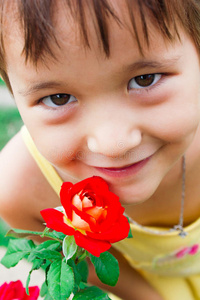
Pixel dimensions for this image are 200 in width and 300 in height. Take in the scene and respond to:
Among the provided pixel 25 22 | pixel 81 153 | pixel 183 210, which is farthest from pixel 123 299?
pixel 25 22

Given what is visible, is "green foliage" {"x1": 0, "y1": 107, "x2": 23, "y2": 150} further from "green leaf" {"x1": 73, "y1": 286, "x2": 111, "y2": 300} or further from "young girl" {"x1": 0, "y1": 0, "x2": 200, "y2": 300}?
"green leaf" {"x1": 73, "y1": 286, "x2": 111, "y2": 300}

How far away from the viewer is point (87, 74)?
0.93 m

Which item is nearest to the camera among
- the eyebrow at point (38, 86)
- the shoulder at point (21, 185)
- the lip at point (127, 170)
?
the eyebrow at point (38, 86)

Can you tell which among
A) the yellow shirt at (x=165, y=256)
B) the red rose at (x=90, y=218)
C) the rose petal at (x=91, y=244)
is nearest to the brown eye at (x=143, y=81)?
the red rose at (x=90, y=218)

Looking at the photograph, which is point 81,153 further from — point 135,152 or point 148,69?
point 148,69

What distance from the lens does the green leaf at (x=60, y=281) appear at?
0.92 m

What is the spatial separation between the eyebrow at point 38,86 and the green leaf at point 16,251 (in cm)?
36

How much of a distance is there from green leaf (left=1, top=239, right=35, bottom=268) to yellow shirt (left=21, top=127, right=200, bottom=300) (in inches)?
17.8

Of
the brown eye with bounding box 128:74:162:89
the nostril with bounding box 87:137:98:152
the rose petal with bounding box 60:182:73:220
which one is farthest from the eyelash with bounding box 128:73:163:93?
the rose petal with bounding box 60:182:73:220

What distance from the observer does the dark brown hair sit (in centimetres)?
87

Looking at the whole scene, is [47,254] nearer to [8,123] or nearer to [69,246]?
Answer: [69,246]

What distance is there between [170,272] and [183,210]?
32 centimetres

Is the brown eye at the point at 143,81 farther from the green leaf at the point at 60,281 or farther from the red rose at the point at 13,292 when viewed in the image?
the red rose at the point at 13,292

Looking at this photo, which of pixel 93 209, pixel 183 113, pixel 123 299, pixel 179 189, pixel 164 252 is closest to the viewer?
pixel 93 209
